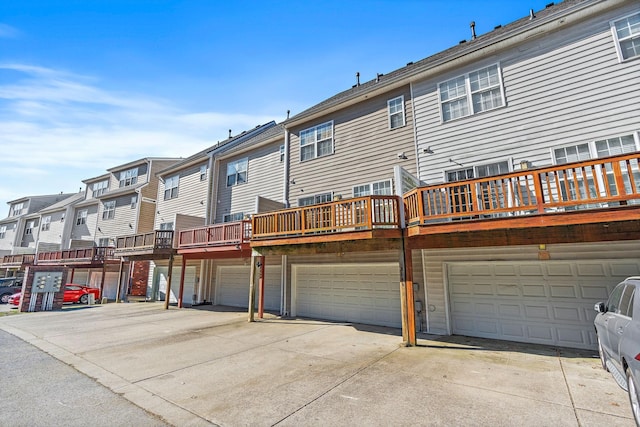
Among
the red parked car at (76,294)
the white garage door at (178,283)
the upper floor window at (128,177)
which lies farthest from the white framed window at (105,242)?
the white garage door at (178,283)

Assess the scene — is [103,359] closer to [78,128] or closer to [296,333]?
[296,333]

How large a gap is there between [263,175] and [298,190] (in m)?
3.09

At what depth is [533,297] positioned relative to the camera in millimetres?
7781

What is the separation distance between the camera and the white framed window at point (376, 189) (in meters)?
10.4

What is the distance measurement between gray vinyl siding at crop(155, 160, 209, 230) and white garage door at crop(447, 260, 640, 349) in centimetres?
1448

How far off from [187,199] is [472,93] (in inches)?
667

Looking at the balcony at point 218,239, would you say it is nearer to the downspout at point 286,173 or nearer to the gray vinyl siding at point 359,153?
the downspout at point 286,173

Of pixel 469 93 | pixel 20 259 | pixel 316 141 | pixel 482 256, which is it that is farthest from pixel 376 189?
pixel 20 259

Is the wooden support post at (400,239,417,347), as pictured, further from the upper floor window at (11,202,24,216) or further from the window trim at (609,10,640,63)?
the upper floor window at (11,202,24,216)

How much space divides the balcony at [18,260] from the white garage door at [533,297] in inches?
1315

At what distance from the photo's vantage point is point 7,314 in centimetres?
1409

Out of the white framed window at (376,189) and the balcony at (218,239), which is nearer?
the white framed window at (376,189)

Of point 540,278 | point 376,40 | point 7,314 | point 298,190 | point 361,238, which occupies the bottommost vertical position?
point 7,314

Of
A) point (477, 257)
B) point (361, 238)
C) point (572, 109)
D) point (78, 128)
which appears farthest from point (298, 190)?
point (572, 109)
